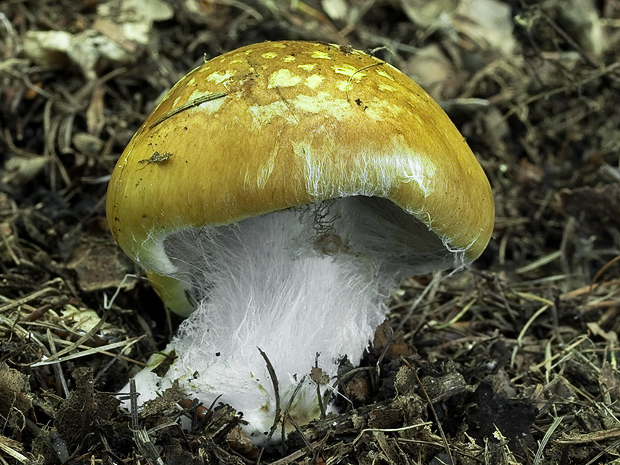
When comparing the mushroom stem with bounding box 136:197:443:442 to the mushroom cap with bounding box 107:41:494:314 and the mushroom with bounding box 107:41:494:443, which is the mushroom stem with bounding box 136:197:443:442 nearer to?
the mushroom with bounding box 107:41:494:443

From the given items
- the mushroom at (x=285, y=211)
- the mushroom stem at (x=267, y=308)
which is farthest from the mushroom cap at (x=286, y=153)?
the mushroom stem at (x=267, y=308)

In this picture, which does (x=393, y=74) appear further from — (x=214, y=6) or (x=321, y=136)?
(x=214, y=6)

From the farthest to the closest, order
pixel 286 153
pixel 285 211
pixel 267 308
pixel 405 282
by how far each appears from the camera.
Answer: pixel 405 282 → pixel 267 308 → pixel 285 211 → pixel 286 153

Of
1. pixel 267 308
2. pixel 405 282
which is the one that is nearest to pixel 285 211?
pixel 267 308

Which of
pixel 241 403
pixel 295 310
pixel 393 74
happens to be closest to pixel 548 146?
pixel 393 74

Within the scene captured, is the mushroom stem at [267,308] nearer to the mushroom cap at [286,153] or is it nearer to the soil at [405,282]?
the soil at [405,282]

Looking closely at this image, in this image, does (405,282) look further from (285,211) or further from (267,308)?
(285,211)
